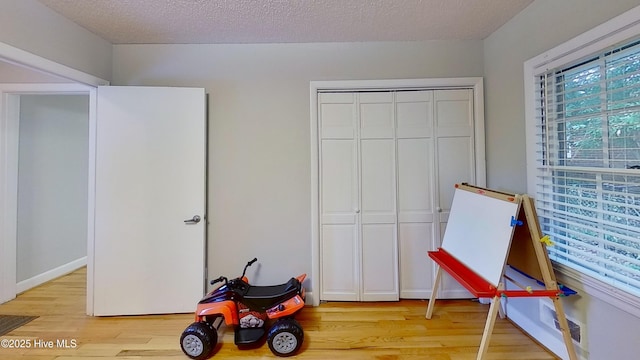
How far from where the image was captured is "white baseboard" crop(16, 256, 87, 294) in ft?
9.12

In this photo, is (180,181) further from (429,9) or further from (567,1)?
(567,1)

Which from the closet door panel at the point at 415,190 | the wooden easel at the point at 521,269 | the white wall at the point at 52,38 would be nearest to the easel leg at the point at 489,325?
the wooden easel at the point at 521,269

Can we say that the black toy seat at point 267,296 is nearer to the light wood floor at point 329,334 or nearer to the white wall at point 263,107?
the light wood floor at point 329,334

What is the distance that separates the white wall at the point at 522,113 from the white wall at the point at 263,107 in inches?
11.3

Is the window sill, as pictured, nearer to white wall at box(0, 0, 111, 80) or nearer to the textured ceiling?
the textured ceiling

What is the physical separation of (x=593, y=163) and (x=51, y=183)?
196 inches

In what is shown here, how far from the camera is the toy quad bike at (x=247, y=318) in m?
1.78

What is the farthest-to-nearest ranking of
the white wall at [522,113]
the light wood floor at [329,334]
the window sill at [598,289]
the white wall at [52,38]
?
the light wood floor at [329,334] → the white wall at [52,38] → the white wall at [522,113] → the window sill at [598,289]

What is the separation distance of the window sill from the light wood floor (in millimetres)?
553

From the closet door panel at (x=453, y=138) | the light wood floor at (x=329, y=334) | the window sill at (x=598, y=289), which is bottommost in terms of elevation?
the light wood floor at (x=329, y=334)

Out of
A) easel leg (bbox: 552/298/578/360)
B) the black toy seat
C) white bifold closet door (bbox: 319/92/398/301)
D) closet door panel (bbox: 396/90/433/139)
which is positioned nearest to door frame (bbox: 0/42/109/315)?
the black toy seat

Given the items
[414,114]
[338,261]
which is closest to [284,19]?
[414,114]

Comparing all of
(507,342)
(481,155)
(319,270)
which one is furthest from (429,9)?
(507,342)

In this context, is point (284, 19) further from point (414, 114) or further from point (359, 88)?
point (414, 114)
